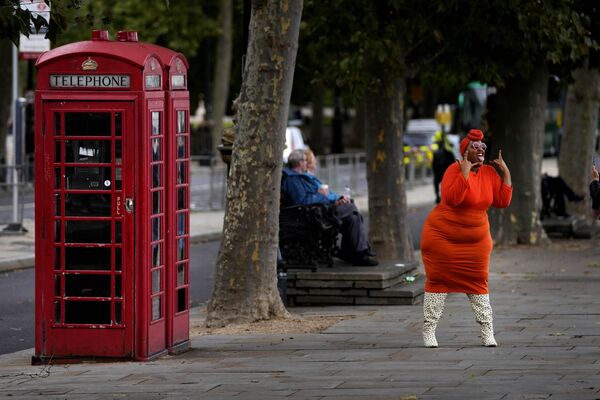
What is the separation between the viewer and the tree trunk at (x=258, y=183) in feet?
41.7

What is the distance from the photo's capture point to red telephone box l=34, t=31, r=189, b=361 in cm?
1018

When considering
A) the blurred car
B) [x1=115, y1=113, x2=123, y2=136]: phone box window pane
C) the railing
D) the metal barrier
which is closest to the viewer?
[x1=115, y1=113, x2=123, y2=136]: phone box window pane

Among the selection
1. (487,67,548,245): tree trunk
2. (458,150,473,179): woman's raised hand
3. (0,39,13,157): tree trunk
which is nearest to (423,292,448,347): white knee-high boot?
(458,150,473,179): woman's raised hand

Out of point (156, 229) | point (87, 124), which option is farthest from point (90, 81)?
point (156, 229)

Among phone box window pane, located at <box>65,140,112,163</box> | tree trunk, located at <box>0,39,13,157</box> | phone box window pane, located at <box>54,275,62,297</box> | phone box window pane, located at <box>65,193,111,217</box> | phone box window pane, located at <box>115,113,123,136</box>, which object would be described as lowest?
phone box window pane, located at <box>54,275,62,297</box>

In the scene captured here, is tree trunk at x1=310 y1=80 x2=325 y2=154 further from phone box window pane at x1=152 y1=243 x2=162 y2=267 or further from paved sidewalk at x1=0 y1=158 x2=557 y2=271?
phone box window pane at x1=152 y1=243 x2=162 y2=267

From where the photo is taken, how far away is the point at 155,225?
1055 cm

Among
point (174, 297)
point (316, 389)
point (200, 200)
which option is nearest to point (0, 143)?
point (200, 200)

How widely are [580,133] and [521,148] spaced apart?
5.43 metres

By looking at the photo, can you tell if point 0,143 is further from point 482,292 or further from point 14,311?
point 482,292

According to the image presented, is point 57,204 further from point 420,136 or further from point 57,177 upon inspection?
point 420,136

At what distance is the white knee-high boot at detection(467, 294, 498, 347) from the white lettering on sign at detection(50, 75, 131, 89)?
2930mm

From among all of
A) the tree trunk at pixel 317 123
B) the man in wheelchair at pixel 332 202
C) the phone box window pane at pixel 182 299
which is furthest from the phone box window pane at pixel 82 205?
the tree trunk at pixel 317 123

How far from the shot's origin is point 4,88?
1455 inches
